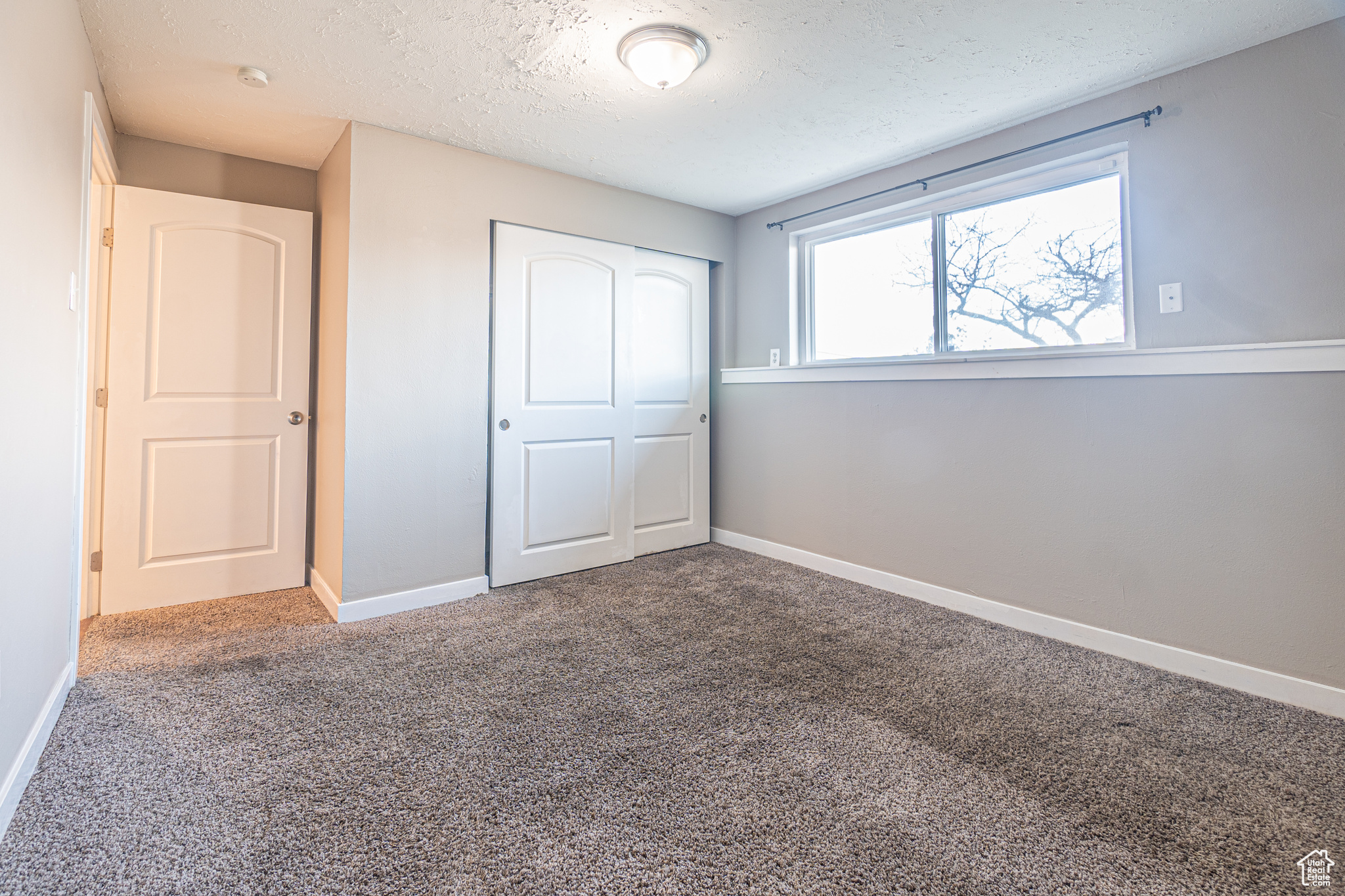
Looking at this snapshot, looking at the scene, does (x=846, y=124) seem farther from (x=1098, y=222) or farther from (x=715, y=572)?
(x=715, y=572)

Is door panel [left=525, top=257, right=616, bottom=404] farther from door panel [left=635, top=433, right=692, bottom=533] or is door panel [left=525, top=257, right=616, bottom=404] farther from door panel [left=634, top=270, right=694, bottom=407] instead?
door panel [left=635, top=433, right=692, bottom=533]

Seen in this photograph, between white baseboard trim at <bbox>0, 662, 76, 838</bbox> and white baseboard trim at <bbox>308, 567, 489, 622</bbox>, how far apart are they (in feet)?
2.99

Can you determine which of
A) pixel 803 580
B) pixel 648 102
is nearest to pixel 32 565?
pixel 648 102

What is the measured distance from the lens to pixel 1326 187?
203 centimetres

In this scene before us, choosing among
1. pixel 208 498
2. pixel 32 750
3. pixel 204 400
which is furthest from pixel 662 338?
pixel 32 750

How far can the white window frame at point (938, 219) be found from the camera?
251 centimetres

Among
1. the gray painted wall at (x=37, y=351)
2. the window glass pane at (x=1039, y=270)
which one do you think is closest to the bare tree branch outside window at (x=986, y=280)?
the window glass pane at (x=1039, y=270)

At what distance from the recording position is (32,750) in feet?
5.38

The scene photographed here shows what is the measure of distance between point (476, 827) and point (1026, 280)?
306cm

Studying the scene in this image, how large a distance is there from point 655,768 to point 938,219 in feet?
9.64

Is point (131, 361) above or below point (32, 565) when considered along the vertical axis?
above

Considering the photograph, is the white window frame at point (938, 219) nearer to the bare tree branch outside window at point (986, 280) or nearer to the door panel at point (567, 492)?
the bare tree branch outside window at point (986, 280)

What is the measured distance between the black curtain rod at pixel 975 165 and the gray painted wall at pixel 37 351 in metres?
3.27

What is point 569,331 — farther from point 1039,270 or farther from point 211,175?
point 1039,270
